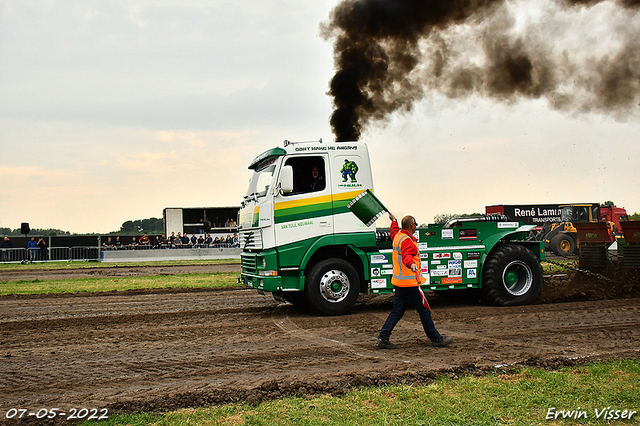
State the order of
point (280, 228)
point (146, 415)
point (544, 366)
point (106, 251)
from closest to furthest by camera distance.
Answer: point (146, 415)
point (544, 366)
point (280, 228)
point (106, 251)

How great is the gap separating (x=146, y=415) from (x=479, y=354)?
421 cm

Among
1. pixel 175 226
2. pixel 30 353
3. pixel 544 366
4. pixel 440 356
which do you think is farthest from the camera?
pixel 175 226

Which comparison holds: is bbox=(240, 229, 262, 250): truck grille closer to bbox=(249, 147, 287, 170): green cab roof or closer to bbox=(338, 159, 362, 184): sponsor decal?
bbox=(249, 147, 287, 170): green cab roof

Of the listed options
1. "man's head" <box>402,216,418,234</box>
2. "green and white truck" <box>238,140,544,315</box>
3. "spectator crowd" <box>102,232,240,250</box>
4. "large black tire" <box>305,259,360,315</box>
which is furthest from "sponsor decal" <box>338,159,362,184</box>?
"spectator crowd" <box>102,232,240,250</box>

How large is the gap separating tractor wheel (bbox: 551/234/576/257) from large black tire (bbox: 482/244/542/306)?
1871cm

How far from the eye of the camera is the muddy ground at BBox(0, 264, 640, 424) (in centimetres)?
566

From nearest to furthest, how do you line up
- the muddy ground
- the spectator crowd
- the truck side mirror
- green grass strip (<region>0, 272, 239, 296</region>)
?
the muddy ground < the truck side mirror < green grass strip (<region>0, 272, 239, 296</region>) < the spectator crowd

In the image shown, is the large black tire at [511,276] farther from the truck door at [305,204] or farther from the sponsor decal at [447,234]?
the truck door at [305,204]

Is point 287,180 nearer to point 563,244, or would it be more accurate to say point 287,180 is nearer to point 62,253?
point 563,244

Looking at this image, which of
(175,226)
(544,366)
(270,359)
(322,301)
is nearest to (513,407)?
(544,366)

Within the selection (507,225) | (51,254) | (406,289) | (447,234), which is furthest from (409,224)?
(51,254)

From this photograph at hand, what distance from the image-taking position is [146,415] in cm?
481

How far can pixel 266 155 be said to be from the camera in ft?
35.4

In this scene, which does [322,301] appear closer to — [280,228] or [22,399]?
[280,228]
